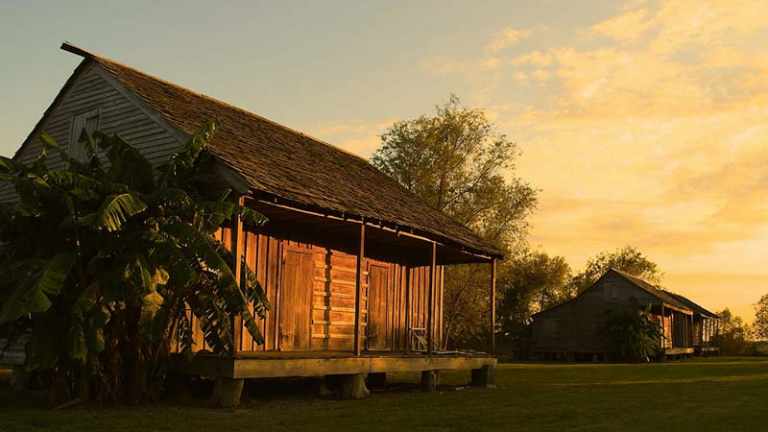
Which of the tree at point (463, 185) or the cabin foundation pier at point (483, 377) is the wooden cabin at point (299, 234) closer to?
the cabin foundation pier at point (483, 377)

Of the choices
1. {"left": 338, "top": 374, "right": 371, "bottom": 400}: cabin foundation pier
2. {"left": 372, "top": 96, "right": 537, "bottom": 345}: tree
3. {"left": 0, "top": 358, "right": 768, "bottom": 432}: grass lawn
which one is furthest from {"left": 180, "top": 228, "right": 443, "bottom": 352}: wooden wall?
{"left": 372, "top": 96, "right": 537, "bottom": 345}: tree

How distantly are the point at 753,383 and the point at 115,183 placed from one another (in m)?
18.7

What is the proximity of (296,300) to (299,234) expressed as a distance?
1.48m

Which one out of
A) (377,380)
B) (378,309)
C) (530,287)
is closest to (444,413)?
(377,380)

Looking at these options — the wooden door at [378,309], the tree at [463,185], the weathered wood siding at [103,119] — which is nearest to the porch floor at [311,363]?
the wooden door at [378,309]

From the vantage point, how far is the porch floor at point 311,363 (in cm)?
1402

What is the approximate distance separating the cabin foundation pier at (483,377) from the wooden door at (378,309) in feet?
8.05

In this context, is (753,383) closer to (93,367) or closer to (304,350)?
(304,350)

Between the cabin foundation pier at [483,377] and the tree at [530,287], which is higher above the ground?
the tree at [530,287]

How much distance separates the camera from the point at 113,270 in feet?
41.6

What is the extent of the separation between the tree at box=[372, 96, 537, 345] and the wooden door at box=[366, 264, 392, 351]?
2012cm

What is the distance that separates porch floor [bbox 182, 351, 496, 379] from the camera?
14.0m

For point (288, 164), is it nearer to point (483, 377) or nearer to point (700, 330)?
point (483, 377)

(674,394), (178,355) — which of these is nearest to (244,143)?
(178,355)
